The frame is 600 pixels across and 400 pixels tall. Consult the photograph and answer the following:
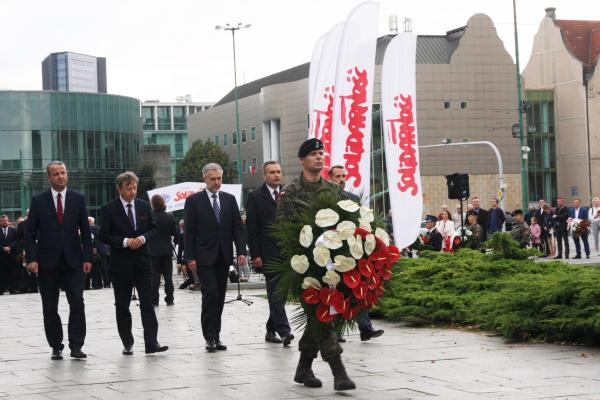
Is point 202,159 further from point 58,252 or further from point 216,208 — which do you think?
point 58,252

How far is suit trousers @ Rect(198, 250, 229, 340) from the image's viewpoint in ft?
36.1

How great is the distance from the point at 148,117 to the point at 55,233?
141m

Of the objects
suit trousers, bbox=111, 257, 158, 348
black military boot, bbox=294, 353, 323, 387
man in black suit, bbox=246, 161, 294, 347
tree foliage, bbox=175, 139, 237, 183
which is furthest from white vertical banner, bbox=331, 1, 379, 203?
tree foliage, bbox=175, 139, 237, 183

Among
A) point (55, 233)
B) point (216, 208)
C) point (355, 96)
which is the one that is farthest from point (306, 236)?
point (355, 96)

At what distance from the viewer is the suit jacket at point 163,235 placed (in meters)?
18.3

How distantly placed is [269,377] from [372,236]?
168 cm

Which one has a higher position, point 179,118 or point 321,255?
point 179,118

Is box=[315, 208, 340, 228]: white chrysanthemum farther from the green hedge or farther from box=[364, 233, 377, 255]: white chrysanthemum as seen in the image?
the green hedge

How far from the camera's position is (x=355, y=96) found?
20.1 meters

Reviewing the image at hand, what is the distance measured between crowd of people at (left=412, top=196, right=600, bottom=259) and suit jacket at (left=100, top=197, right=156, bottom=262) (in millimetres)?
12887

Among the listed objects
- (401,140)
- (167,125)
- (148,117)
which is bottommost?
(401,140)

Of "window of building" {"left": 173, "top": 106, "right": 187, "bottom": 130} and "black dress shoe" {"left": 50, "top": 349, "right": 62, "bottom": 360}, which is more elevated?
"window of building" {"left": 173, "top": 106, "right": 187, "bottom": 130}

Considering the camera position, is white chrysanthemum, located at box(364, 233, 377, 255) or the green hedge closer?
white chrysanthemum, located at box(364, 233, 377, 255)

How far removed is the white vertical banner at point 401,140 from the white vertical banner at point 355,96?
0.53 m
